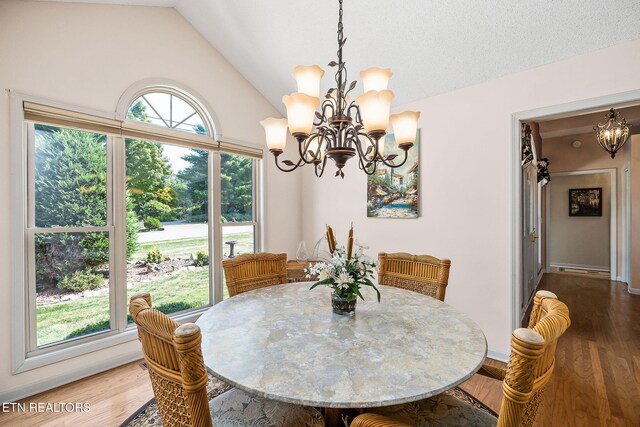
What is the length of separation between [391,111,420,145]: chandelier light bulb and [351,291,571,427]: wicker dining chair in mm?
916

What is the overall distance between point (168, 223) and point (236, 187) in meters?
0.86

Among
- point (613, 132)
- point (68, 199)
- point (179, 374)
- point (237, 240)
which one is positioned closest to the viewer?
point (179, 374)

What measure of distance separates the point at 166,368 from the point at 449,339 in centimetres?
106

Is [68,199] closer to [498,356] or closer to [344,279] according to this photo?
[344,279]

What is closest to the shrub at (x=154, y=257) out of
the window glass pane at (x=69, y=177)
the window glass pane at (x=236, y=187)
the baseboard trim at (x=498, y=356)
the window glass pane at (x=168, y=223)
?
the window glass pane at (x=168, y=223)

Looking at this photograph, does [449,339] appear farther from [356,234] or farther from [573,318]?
[573,318]

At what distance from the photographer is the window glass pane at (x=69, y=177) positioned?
213 centimetres

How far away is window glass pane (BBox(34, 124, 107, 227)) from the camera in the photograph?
2.13 m

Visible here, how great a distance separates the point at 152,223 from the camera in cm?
272

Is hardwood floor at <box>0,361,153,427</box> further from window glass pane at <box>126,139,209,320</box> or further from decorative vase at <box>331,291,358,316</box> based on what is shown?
decorative vase at <box>331,291,358,316</box>

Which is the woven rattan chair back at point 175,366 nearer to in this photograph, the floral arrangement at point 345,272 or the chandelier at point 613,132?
the floral arrangement at point 345,272

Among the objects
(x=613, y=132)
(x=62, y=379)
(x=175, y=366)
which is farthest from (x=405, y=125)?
(x=613, y=132)

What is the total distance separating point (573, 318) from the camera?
3.48 meters

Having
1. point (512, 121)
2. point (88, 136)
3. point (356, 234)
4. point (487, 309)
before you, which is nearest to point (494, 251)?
point (487, 309)
